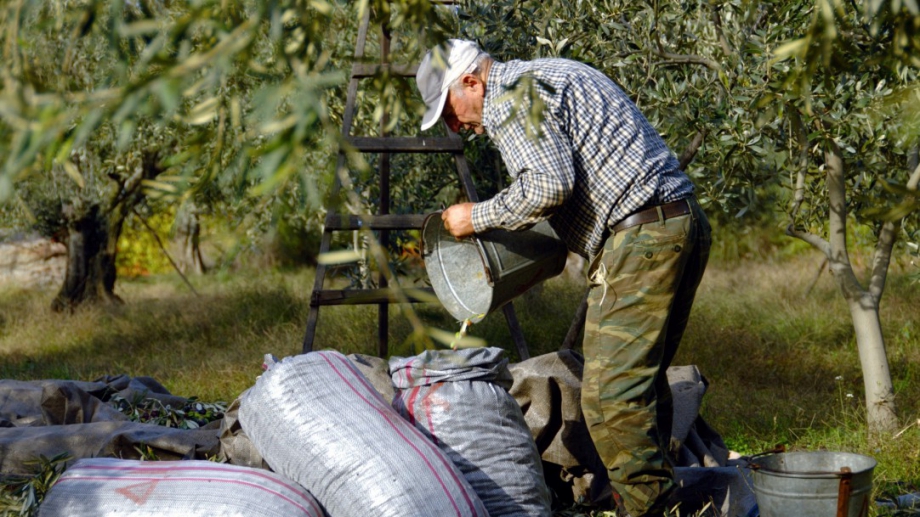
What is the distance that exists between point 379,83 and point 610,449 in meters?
2.16

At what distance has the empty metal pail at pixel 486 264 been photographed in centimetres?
390

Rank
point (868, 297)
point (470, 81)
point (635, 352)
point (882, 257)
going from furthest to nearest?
1. point (882, 257)
2. point (868, 297)
3. point (470, 81)
4. point (635, 352)

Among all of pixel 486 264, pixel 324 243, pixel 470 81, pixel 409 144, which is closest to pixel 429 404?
pixel 486 264

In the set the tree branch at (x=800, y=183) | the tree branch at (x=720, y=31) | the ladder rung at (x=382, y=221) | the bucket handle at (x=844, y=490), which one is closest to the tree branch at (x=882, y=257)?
the tree branch at (x=800, y=183)

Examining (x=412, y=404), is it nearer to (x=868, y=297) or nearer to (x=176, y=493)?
(x=176, y=493)

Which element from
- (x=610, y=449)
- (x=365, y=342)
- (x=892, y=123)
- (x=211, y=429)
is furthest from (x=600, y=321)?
(x=365, y=342)

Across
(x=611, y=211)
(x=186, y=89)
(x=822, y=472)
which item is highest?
(x=186, y=89)

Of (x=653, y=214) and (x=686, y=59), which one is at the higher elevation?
(x=686, y=59)

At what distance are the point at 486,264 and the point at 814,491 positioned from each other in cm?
141

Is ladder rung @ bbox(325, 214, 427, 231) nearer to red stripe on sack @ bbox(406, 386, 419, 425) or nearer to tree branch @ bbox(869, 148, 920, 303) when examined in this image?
red stripe on sack @ bbox(406, 386, 419, 425)

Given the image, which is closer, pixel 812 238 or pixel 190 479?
pixel 190 479

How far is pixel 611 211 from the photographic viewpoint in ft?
12.3

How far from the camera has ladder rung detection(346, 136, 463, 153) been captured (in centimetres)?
548

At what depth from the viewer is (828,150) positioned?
4938mm
